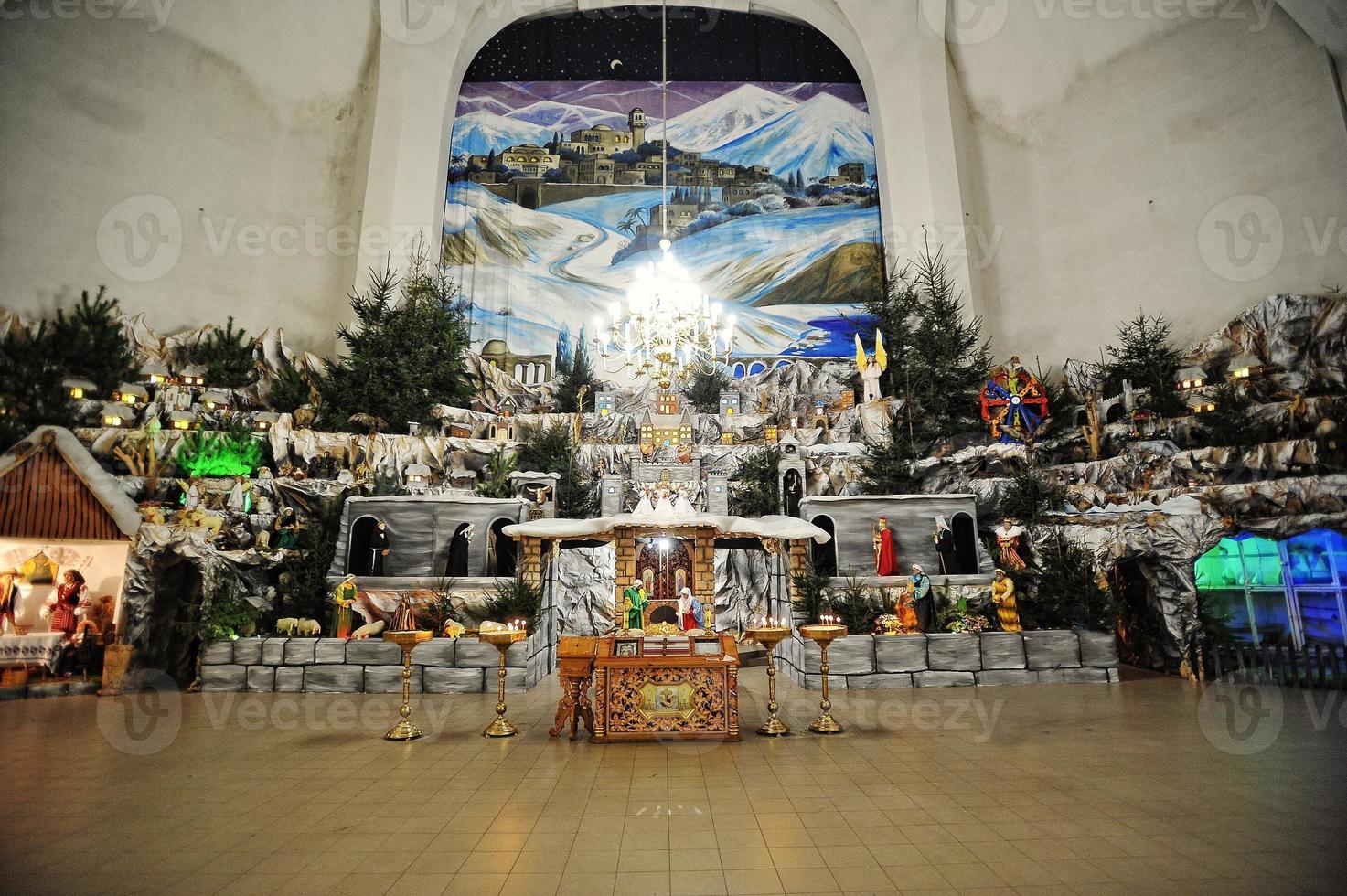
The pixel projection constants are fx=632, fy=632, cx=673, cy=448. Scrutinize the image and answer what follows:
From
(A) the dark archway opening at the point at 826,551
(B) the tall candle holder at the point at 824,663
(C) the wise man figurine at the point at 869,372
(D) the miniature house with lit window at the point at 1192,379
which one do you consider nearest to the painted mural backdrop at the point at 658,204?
(C) the wise man figurine at the point at 869,372

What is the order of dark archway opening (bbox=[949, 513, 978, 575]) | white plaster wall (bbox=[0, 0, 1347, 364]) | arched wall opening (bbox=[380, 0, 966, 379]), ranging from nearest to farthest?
dark archway opening (bbox=[949, 513, 978, 575])
white plaster wall (bbox=[0, 0, 1347, 364])
arched wall opening (bbox=[380, 0, 966, 379])

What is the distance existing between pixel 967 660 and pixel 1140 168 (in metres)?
14.8

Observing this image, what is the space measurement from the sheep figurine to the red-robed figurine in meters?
9.04

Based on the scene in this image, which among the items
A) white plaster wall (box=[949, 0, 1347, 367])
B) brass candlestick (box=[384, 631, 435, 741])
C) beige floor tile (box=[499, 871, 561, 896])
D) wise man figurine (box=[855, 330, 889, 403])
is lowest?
beige floor tile (box=[499, 871, 561, 896])

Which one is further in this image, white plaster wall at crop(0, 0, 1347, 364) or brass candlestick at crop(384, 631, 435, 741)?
white plaster wall at crop(0, 0, 1347, 364)

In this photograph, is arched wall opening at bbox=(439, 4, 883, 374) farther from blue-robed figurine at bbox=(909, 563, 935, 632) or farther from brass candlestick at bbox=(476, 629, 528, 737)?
brass candlestick at bbox=(476, 629, 528, 737)

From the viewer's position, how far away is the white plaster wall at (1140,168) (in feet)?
46.5

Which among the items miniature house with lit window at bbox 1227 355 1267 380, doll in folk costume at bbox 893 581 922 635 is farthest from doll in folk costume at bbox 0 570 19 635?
miniature house with lit window at bbox 1227 355 1267 380

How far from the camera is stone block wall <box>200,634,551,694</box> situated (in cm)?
979

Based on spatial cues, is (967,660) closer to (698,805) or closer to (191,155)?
(698,805)

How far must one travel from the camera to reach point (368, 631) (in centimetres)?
1037

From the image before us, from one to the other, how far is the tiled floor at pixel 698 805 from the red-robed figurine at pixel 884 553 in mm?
4083

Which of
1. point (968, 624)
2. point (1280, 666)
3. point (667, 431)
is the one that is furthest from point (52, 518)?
point (1280, 666)

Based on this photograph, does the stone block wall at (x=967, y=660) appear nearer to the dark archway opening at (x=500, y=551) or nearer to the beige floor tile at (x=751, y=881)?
the beige floor tile at (x=751, y=881)
